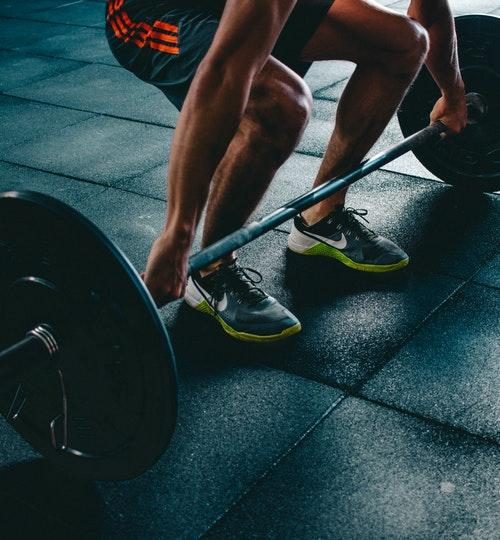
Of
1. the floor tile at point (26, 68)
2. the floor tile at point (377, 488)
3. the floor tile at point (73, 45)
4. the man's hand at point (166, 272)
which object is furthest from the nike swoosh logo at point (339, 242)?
the floor tile at point (73, 45)

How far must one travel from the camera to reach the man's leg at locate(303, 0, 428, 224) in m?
2.05

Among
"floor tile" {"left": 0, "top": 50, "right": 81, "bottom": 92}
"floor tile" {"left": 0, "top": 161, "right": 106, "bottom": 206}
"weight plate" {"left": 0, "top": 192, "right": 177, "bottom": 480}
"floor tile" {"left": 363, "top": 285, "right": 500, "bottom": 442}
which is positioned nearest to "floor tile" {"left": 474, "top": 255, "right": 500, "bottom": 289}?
"floor tile" {"left": 363, "top": 285, "right": 500, "bottom": 442}

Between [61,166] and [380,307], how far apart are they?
1.69 metres

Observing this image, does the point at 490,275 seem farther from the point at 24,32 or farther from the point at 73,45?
the point at 24,32

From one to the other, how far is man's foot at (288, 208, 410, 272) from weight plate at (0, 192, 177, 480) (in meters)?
1.07

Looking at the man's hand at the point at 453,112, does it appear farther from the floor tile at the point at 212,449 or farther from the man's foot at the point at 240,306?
the floor tile at the point at 212,449

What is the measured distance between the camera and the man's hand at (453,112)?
2.35 metres

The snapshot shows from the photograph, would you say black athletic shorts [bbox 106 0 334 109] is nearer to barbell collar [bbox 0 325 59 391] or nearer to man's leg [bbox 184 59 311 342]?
man's leg [bbox 184 59 311 342]

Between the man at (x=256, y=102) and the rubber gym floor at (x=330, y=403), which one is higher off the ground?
the man at (x=256, y=102)

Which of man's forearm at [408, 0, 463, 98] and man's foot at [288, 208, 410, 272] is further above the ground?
man's forearm at [408, 0, 463, 98]

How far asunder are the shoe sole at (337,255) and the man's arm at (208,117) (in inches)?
32.1

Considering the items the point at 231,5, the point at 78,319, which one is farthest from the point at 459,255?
the point at 78,319

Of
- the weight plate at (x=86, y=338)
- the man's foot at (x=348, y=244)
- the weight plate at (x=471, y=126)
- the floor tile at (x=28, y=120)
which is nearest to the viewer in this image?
the weight plate at (x=86, y=338)

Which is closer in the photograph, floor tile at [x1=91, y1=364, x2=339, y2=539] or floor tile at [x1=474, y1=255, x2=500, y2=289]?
floor tile at [x1=91, y1=364, x2=339, y2=539]
